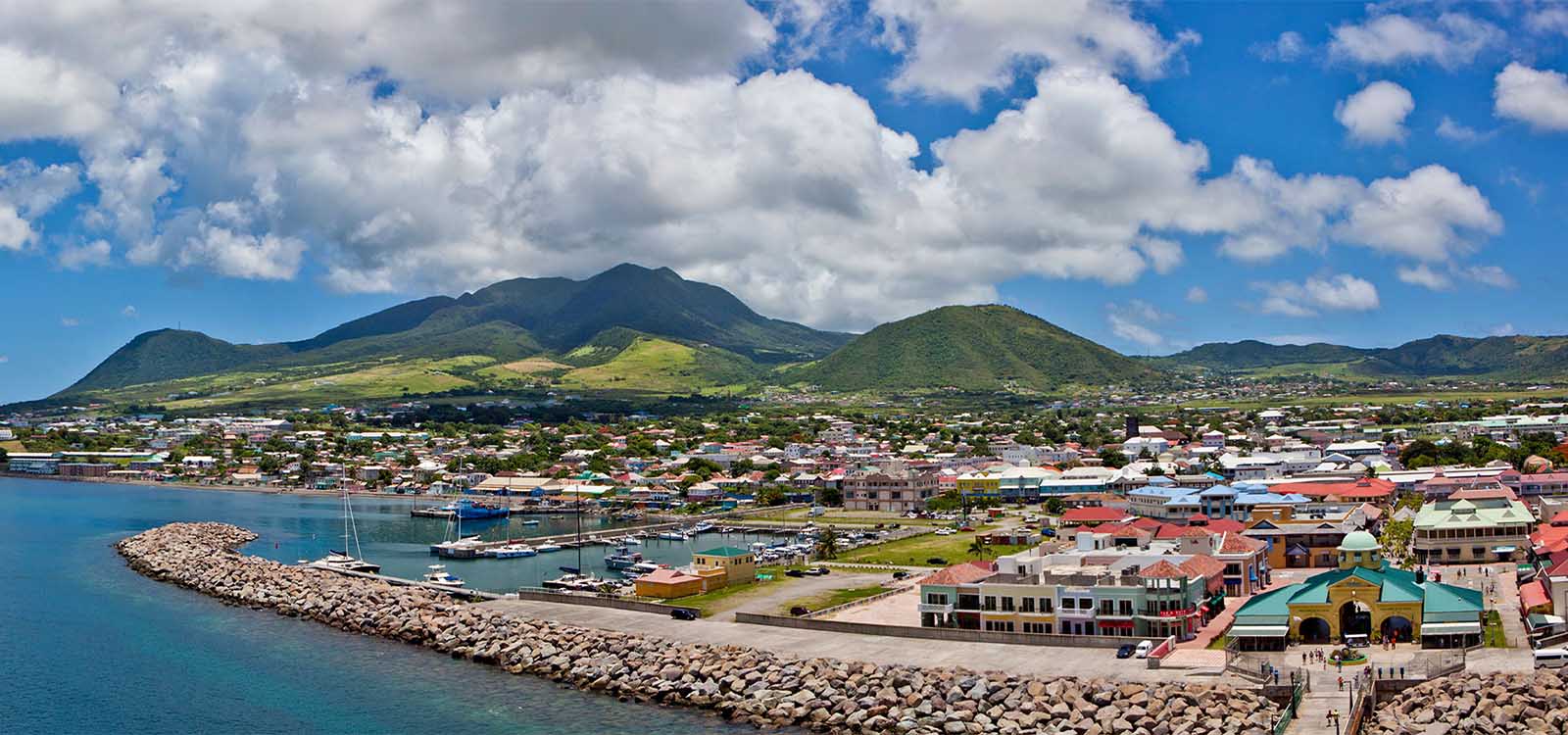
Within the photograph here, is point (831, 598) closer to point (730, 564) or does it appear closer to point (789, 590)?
point (789, 590)

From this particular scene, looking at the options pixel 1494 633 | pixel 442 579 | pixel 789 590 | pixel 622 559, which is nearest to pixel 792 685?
pixel 789 590

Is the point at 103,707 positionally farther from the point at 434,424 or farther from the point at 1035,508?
the point at 434,424

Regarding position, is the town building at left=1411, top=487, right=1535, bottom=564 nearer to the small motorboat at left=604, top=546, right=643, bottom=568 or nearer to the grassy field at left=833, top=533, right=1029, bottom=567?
the grassy field at left=833, top=533, right=1029, bottom=567

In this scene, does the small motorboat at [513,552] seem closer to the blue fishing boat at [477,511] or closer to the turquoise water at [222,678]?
the turquoise water at [222,678]

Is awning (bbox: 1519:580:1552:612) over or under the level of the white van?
over

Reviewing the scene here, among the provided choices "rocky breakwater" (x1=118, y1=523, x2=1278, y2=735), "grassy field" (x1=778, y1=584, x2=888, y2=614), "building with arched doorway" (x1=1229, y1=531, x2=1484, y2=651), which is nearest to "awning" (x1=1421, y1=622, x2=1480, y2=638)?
"building with arched doorway" (x1=1229, y1=531, x2=1484, y2=651)

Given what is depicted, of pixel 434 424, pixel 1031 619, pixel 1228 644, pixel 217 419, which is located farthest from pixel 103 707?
pixel 217 419

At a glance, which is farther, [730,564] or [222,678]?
[730,564]
